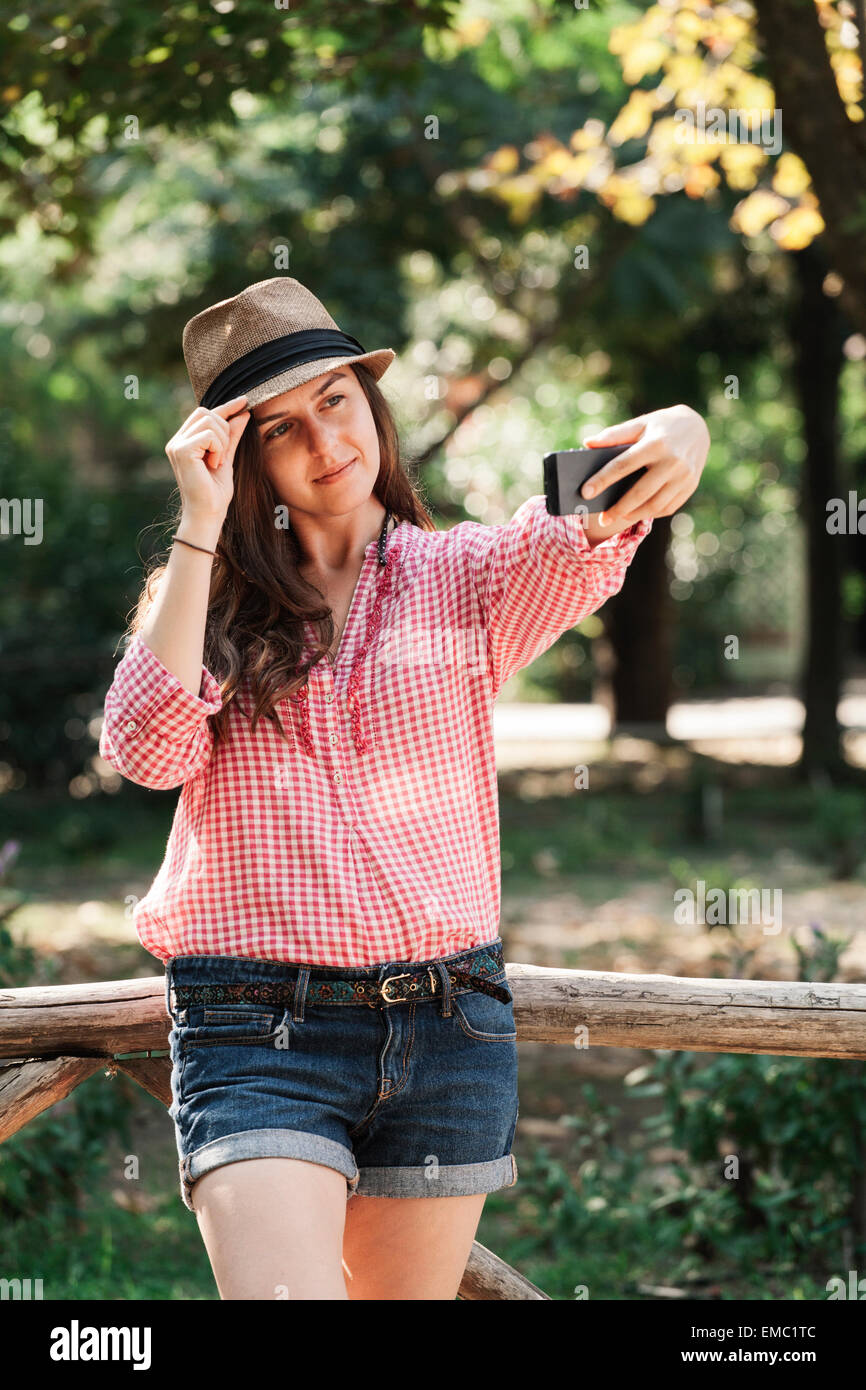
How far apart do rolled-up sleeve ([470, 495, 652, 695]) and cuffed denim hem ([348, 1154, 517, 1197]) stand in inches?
27.3

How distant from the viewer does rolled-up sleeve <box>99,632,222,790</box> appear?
1.90m

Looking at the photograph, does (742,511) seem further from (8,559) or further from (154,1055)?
(154,1055)

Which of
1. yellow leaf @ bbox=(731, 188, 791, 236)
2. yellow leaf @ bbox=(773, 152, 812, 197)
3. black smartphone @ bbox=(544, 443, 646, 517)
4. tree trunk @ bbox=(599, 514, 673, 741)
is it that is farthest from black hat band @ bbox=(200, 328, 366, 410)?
tree trunk @ bbox=(599, 514, 673, 741)

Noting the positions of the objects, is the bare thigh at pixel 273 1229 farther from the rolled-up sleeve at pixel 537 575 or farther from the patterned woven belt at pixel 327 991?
the rolled-up sleeve at pixel 537 575

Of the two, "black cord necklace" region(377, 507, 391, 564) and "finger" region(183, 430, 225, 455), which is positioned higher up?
"finger" region(183, 430, 225, 455)

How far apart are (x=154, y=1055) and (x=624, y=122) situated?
5073mm

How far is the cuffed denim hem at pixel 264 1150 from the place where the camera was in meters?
1.84

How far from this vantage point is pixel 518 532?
2.05 meters

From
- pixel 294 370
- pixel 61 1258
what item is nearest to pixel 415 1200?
A: pixel 294 370

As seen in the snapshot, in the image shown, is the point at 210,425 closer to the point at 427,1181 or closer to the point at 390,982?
the point at 390,982

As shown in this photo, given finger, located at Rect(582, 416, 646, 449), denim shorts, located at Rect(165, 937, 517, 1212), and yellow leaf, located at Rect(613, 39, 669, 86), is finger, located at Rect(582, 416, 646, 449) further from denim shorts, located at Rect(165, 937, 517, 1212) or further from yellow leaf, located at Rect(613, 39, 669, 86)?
yellow leaf, located at Rect(613, 39, 669, 86)

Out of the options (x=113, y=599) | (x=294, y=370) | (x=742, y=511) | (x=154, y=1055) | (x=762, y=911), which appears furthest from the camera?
(x=742, y=511)

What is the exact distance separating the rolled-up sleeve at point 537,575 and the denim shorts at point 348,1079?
0.46m

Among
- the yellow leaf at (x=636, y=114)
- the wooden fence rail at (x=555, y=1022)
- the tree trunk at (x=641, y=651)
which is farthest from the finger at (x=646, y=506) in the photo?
the tree trunk at (x=641, y=651)
